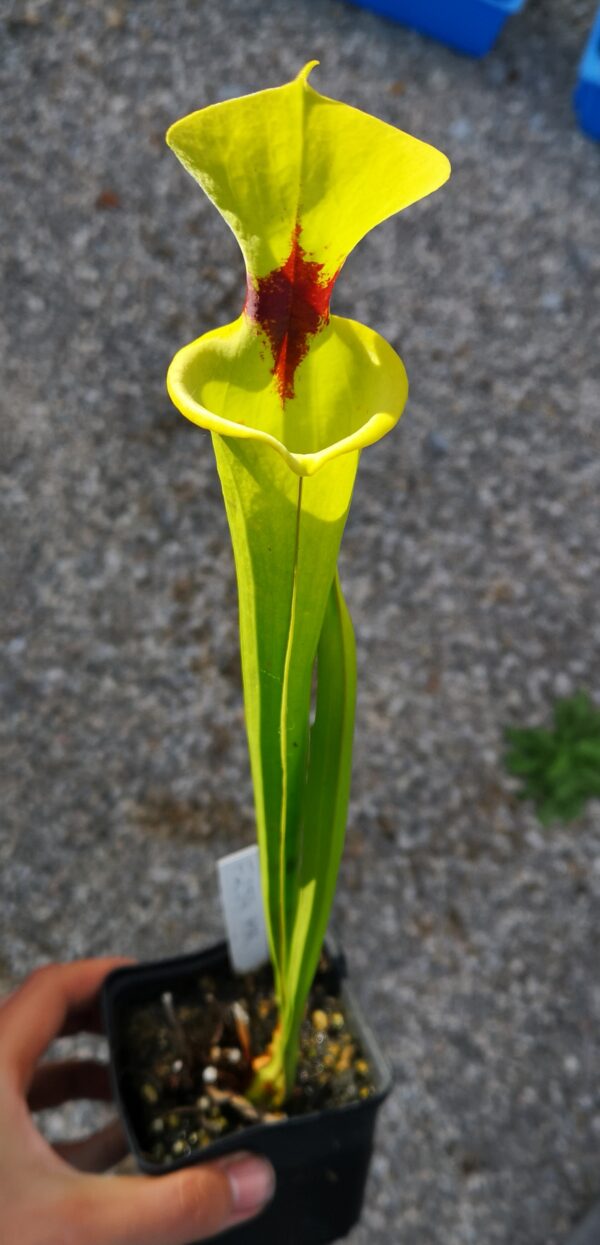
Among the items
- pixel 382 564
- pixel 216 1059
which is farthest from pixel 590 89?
pixel 216 1059

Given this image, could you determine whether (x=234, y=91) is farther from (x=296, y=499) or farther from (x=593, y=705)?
(x=296, y=499)

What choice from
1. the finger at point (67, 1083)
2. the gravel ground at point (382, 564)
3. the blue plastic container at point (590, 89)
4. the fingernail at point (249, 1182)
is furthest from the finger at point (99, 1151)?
the blue plastic container at point (590, 89)

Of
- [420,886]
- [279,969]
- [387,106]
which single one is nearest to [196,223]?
[387,106]

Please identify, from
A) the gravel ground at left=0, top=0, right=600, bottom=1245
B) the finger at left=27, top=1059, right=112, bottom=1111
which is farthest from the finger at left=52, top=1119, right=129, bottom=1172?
the gravel ground at left=0, top=0, right=600, bottom=1245

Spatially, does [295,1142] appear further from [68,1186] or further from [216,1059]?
[68,1186]

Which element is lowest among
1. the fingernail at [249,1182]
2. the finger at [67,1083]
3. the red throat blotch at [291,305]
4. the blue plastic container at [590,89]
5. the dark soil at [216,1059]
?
the finger at [67,1083]

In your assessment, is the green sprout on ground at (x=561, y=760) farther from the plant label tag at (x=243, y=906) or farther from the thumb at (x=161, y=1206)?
the thumb at (x=161, y=1206)

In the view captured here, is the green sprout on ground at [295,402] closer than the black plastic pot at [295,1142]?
Yes
